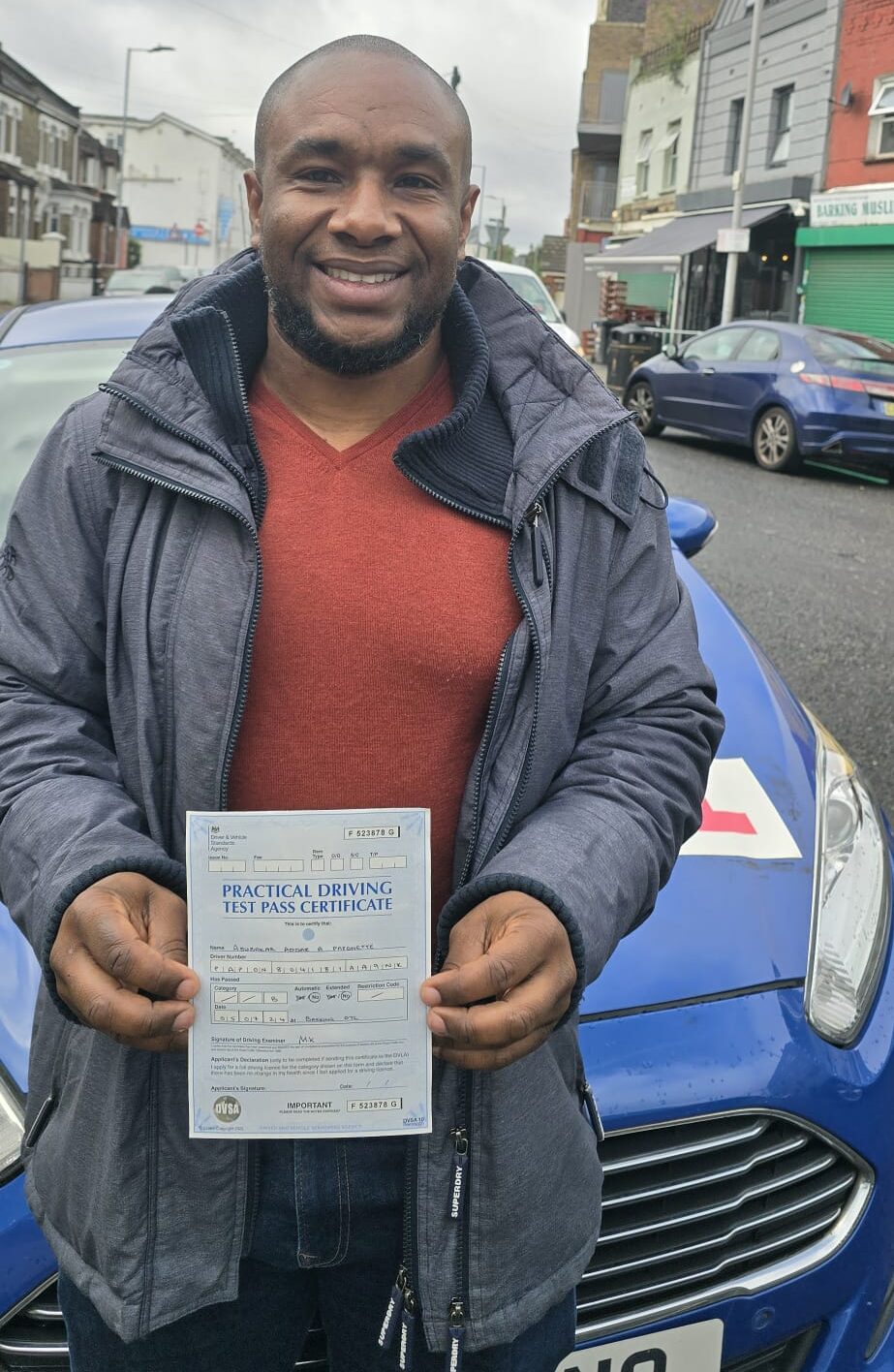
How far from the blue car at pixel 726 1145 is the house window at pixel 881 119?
22.7 meters

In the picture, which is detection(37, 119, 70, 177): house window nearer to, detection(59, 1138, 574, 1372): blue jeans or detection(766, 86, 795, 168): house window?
detection(766, 86, 795, 168): house window

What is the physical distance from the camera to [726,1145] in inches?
76.8

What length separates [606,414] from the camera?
1518 millimetres

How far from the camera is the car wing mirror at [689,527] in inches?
140

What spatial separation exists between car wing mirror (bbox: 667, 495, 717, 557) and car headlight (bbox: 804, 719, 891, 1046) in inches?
36.2

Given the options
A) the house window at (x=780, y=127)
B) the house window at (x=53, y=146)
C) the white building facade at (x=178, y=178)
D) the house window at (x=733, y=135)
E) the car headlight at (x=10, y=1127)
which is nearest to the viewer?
the car headlight at (x=10, y=1127)

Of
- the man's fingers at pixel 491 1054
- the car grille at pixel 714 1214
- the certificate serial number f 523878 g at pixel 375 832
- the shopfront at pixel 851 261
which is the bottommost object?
the car grille at pixel 714 1214

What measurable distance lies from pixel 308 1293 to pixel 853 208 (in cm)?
2357

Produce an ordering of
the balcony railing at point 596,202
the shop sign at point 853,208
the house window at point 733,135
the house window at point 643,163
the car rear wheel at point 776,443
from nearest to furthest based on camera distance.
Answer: the car rear wheel at point 776,443
the shop sign at point 853,208
the house window at point 733,135
the house window at point 643,163
the balcony railing at point 596,202

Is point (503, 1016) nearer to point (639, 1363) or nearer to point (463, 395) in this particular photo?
point (463, 395)

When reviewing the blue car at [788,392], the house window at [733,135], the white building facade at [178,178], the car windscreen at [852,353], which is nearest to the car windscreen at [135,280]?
the house window at [733,135]

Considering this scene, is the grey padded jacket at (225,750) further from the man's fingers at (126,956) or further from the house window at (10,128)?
the house window at (10,128)

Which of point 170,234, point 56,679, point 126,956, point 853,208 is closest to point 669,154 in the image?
point 853,208

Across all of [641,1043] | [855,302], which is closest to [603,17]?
[855,302]
